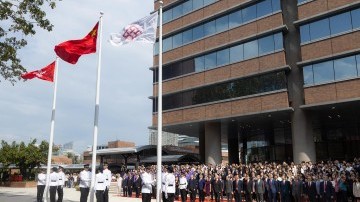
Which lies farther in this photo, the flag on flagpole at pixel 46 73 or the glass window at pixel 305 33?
the glass window at pixel 305 33

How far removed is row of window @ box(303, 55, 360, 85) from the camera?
2519cm

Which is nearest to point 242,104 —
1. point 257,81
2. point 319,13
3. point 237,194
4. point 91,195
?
point 257,81

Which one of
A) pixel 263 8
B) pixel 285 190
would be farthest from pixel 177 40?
pixel 285 190

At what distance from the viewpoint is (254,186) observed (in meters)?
20.0

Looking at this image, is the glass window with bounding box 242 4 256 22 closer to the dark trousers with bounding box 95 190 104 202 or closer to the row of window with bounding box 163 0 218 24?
the row of window with bounding box 163 0 218 24

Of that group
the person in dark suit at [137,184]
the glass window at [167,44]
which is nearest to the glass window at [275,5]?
the glass window at [167,44]

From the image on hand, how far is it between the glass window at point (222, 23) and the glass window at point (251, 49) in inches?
123

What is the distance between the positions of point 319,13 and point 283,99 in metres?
6.61

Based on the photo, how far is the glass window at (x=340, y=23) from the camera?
26.0 m

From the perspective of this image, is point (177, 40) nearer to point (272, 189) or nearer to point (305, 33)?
point (305, 33)

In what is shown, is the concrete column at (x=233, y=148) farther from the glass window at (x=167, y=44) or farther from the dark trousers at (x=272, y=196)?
the dark trousers at (x=272, y=196)

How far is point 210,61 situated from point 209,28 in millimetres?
3253

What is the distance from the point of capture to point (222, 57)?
1328 inches

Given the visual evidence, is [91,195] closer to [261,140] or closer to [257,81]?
[257,81]
